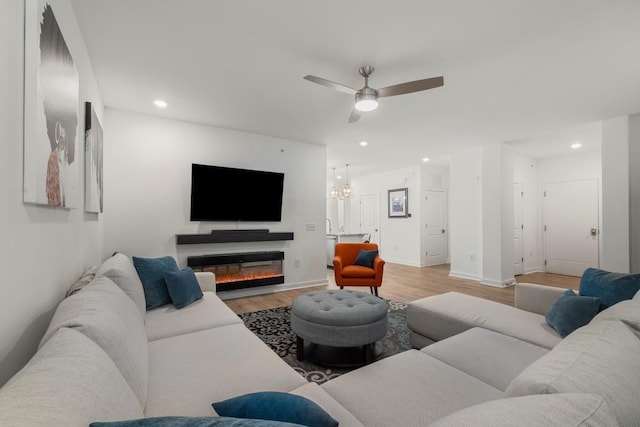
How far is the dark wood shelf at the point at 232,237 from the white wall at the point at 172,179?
124 millimetres

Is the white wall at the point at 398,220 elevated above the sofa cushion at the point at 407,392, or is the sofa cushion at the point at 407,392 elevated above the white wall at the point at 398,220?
the white wall at the point at 398,220

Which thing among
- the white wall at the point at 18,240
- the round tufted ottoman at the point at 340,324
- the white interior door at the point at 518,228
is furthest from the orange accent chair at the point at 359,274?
the white interior door at the point at 518,228

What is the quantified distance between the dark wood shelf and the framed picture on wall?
3.92 m

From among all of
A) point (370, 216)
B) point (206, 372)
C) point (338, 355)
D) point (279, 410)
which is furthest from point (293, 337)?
point (370, 216)

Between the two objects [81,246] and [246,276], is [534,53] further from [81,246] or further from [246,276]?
[246,276]

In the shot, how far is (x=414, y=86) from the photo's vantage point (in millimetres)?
2281

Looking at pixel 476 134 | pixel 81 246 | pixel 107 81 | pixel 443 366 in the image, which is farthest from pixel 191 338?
pixel 476 134

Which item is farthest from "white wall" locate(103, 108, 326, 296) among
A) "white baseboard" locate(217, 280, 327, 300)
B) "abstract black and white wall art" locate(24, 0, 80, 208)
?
"abstract black and white wall art" locate(24, 0, 80, 208)

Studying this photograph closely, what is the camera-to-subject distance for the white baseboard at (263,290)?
165 inches

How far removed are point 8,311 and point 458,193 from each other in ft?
21.2

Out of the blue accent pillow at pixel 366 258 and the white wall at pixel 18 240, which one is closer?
the white wall at pixel 18 240

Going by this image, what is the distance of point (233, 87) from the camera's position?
293 cm

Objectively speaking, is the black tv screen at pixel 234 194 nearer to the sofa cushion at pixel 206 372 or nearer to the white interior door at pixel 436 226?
the sofa cushion at pixel 206 372

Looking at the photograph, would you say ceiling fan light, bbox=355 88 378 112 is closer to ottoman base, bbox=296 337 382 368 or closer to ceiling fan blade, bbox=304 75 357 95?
ceiling fan blade, bbox=304 75 357 95
